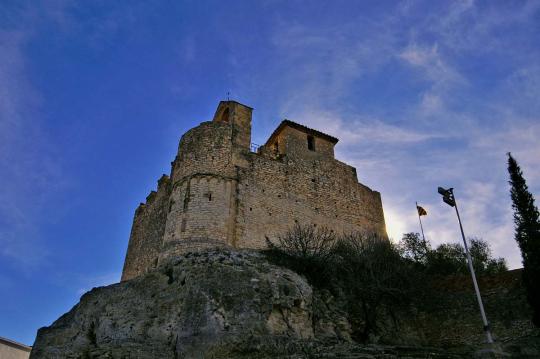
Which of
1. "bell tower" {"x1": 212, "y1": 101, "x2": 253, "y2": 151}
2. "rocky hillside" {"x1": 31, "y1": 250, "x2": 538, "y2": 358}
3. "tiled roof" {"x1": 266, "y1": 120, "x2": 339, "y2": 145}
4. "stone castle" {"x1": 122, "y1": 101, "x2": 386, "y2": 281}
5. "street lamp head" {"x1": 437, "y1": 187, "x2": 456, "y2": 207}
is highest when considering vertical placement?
"tiled roof" {"x1": 266, "y1": 120, "x2": 339, "y2": 145}

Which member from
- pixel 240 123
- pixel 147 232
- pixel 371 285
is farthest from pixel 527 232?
pixel 147 232

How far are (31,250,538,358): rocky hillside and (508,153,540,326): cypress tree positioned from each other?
4.52 m

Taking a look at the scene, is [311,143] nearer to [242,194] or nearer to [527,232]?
[242,194]

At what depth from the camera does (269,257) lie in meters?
18.0

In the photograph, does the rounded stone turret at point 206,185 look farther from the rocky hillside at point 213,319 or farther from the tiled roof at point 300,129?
the rocky hillside at point 213,319

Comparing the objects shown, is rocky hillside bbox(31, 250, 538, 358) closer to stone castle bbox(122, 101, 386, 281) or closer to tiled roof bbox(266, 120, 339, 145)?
stone castle bbox(122, 101, 386, 281)

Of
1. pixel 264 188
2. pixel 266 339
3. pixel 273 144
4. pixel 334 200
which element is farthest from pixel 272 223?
pixel 266 339

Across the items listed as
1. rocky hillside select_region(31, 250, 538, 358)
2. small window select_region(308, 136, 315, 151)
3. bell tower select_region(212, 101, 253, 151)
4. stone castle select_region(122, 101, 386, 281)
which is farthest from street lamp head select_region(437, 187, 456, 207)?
small window select_region(308, 136, 315, 151)

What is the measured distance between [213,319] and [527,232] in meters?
14.7

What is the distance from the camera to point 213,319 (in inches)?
515

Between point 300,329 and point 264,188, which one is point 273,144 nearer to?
point 264,188

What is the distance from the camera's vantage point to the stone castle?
74.4ft

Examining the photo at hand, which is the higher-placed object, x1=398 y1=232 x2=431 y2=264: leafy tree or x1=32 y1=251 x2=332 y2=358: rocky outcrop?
x1=398 y1=232 x2=431 y2=264: leafy tree

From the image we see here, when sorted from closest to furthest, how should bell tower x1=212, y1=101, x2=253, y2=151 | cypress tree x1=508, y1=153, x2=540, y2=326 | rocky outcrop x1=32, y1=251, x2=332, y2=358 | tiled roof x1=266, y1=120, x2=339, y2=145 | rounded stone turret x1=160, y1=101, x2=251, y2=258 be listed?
rocky outcrop x1=32, y1=251, x2=332, y2=358, cypress tree x1=508, y1=153, x2=540, y2=326, rounded stone turret x1=160, y1=101, x2=251, y2=258, bell tower x1=212, y1=101, x2=253, y2=151, tiled roof x1=266, y1=120, x2=339, y2=145
